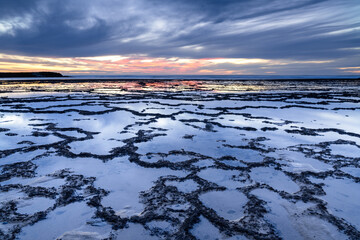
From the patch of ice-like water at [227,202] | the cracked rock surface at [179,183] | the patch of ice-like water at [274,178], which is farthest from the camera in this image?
the patch of ice-like water at [274,178]

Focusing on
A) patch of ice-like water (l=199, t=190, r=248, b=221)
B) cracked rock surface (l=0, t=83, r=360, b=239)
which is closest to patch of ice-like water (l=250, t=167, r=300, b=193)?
cracked rock surface (l=0, t=83, r=360, b=239)

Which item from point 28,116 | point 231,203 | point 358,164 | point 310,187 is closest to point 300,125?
point 358,164

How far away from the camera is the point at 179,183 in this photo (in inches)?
102

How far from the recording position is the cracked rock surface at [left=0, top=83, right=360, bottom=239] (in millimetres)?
1835

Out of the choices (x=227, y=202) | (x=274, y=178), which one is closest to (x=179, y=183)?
(x=227, y=202)

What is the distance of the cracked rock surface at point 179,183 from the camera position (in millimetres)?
1835

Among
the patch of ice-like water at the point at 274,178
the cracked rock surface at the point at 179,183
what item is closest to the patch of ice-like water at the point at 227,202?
the cracked rock surface at the point at 179,183

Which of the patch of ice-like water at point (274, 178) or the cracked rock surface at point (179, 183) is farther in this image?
the patch of ice-like water at point (274, 178)

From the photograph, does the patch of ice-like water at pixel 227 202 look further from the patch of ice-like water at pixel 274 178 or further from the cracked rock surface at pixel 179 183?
the patch of ice-like water at pixel 274 178

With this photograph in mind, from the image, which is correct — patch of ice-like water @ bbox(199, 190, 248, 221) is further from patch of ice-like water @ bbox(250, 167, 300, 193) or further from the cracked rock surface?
patch of ice-like water @ bbox(250, 167, 300, 193)

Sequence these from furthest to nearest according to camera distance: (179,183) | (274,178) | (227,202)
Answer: (274,178) < (179,183) < (227,202)

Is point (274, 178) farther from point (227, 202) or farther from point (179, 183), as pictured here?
point (179, 183)

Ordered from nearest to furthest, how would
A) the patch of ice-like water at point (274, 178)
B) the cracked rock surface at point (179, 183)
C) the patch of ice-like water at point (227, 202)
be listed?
1. the cracked rock surface at point (179, 183)
2. the patch of ice-like water at point (227, 202)
3. the patch of ice-like water at point (274, 178)

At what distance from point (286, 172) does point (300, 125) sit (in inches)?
124
